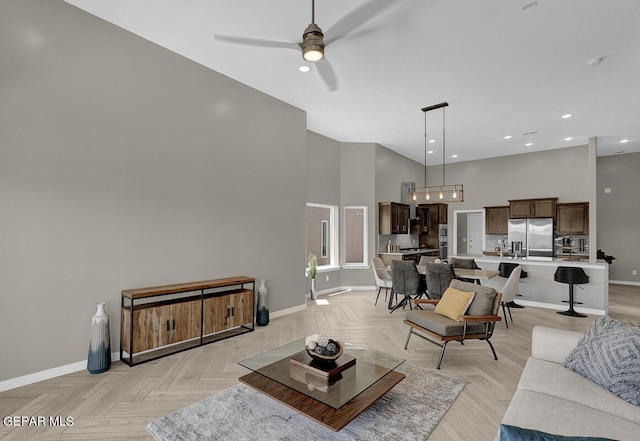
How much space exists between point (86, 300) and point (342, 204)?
551 centimetres

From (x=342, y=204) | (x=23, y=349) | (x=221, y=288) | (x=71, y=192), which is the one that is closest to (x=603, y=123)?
(x=342, y=204)

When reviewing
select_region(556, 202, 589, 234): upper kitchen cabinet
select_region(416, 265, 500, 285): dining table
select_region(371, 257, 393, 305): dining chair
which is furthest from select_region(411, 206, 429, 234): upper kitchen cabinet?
select_region(416, 265, 500, 285): dining table

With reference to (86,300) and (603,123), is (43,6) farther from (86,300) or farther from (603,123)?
(603,123)

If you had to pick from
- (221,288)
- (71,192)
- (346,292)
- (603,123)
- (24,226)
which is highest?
(603,123)

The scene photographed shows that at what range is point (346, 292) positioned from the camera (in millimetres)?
7488

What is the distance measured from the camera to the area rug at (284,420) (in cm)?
228

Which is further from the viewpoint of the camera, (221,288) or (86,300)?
(221,288)

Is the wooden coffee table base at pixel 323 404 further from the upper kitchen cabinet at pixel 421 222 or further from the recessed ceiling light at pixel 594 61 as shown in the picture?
the upper kitchen cabinet at pixel 421 222

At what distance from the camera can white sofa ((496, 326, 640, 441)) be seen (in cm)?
169

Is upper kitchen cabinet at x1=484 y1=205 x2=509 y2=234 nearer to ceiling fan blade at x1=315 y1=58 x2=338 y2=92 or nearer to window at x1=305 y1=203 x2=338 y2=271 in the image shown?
window at x1=305 y1=203 x2=338 y2=271

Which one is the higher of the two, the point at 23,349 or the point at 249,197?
the point at 249,197

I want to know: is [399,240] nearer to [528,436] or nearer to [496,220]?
[496,220]

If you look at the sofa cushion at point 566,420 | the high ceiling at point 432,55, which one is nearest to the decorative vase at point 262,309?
the high ceiling at point 432,55

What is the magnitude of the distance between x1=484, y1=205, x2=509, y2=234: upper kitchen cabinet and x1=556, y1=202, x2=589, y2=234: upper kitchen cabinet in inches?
46.0
